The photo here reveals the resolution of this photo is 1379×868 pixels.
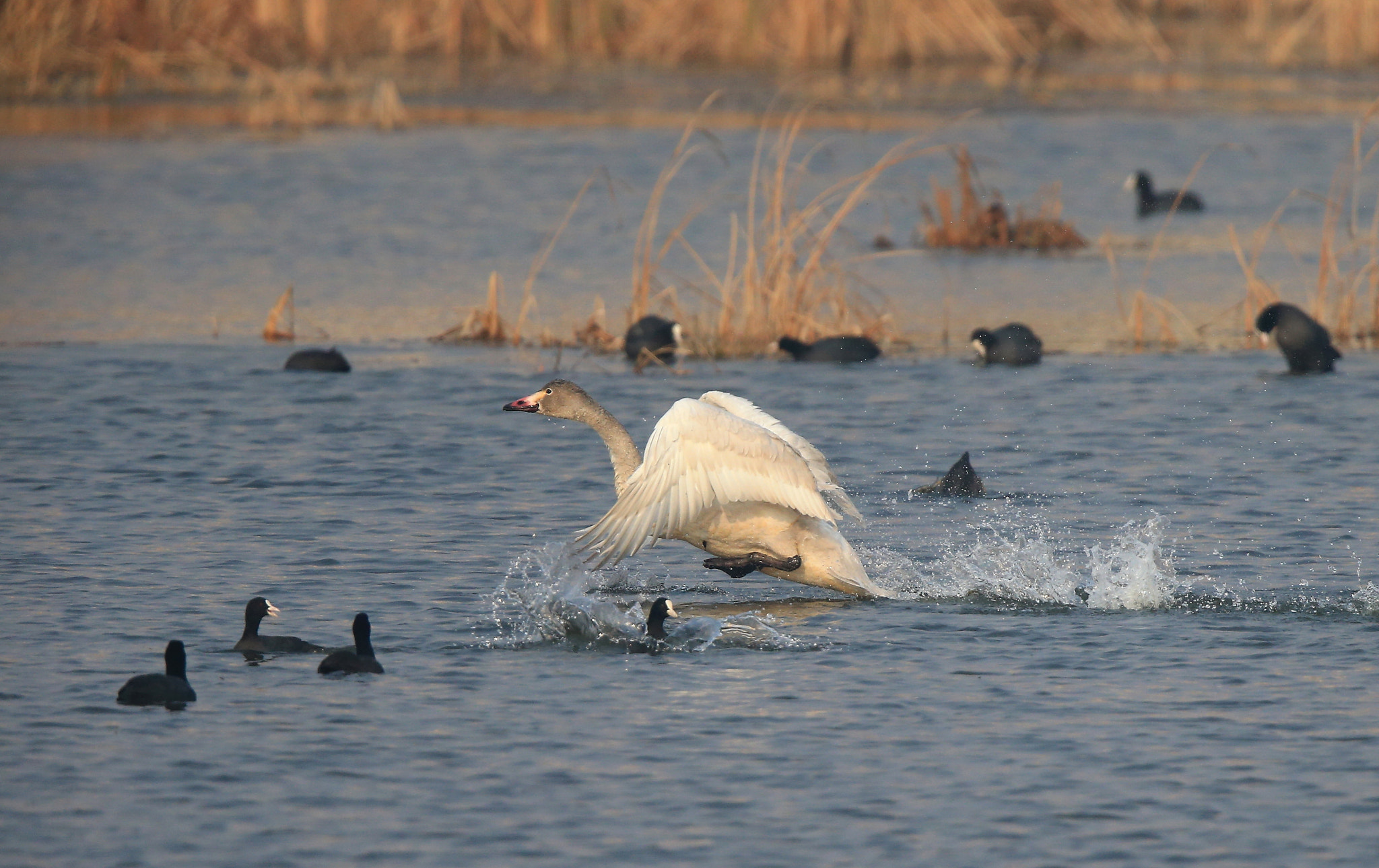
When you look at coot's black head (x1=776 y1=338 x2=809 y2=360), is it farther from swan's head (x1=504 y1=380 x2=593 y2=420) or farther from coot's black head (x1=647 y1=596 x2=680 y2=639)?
coot's black head (x1=647 y1=596 x2=680 y2=639)

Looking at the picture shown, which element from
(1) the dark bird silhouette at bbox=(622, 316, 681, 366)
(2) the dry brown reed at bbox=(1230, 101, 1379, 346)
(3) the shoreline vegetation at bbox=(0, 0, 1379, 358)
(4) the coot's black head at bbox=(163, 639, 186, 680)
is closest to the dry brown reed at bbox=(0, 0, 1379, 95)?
(3) the shoreline vegetation at bbox=(0, 0, 1379, 358)

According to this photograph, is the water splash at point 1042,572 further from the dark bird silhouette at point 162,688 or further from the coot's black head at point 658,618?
the dark bird silhouette at point 162,688

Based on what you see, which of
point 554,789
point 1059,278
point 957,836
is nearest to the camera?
point 957,836

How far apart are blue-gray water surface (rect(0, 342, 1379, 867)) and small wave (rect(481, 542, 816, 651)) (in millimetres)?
21

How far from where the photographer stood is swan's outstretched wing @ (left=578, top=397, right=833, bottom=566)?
820cm

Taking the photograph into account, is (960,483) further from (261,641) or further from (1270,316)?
(1270,316)

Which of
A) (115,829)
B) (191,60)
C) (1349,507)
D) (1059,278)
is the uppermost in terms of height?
(191,60)

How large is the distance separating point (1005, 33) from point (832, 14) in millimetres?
3314

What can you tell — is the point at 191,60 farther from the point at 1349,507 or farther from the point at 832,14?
the point at 1349,507

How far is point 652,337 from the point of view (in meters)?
14.9

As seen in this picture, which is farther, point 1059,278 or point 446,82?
point 446,82

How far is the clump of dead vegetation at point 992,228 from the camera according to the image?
1989 centimetres

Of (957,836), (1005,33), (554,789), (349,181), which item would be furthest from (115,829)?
(1005,33)

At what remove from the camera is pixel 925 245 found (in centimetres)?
2070
